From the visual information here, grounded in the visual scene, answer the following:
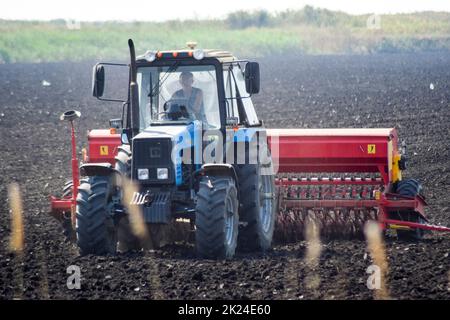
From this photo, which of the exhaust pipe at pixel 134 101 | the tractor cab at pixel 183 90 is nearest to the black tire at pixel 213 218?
the tractor cab at pixel 183 90

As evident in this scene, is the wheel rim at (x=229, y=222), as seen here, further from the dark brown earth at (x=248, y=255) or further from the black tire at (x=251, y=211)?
the black tire at (x=251, y=211)

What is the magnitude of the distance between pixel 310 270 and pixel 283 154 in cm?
354

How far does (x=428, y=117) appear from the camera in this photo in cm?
2528

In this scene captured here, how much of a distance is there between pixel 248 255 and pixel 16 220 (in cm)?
374

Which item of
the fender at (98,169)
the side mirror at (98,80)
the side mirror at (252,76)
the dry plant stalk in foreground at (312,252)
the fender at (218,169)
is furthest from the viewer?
the side mirror at (98,80)

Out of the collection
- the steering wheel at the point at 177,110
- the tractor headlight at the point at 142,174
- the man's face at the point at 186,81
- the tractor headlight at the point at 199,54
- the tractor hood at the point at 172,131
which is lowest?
the tractor headlight at the point at 142,174

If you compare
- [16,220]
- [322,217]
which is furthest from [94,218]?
[322,217]

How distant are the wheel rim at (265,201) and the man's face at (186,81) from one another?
4.26 ft

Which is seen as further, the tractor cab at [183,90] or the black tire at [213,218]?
the tractor cab at [183,90]

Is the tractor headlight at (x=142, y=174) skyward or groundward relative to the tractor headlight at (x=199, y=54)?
groundward

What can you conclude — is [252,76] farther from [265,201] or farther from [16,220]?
[16,220]

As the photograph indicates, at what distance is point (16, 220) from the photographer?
13.5 meters

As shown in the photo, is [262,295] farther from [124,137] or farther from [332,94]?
[332,94]

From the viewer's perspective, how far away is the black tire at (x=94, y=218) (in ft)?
34.7
